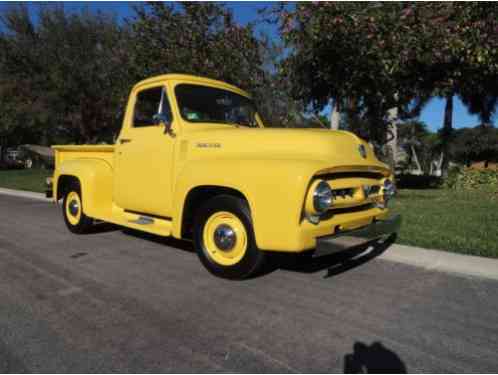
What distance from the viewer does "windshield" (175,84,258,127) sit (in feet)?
14.7

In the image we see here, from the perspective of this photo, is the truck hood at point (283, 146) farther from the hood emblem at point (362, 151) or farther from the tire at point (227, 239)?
the tire at point (227, 239)

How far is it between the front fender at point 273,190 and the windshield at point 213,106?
1225mm

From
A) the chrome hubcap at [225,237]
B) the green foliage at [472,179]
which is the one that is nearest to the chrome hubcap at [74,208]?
the chrome hubcap at [225,237]

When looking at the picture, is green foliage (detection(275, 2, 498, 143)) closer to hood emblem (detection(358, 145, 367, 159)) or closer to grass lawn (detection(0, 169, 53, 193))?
hood emblem (detection(358, 145, 367, 159))

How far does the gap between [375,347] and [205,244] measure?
196 cm

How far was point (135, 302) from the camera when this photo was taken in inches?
126

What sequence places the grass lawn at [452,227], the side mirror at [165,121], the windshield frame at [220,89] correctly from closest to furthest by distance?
the side mirror at [165,121]
the windshield frame at [220,89]
the grass lawn at [452,227]

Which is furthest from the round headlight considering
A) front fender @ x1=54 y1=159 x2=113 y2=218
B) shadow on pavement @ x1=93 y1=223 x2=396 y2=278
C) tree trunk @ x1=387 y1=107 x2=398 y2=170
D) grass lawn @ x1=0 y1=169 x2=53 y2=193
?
grass lawn @ x1=0 y1=169 x2=53 y2=193

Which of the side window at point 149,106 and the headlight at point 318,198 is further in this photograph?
the side window at point 149,106

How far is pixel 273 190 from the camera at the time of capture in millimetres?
3135

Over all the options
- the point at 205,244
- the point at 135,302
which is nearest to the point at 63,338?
the point at 135,302

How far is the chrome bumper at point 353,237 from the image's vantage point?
10.2ft

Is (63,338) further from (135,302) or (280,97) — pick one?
(280,97)

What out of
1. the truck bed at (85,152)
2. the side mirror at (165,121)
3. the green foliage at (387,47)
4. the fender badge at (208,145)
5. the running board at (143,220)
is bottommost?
the running board at (143,220)
